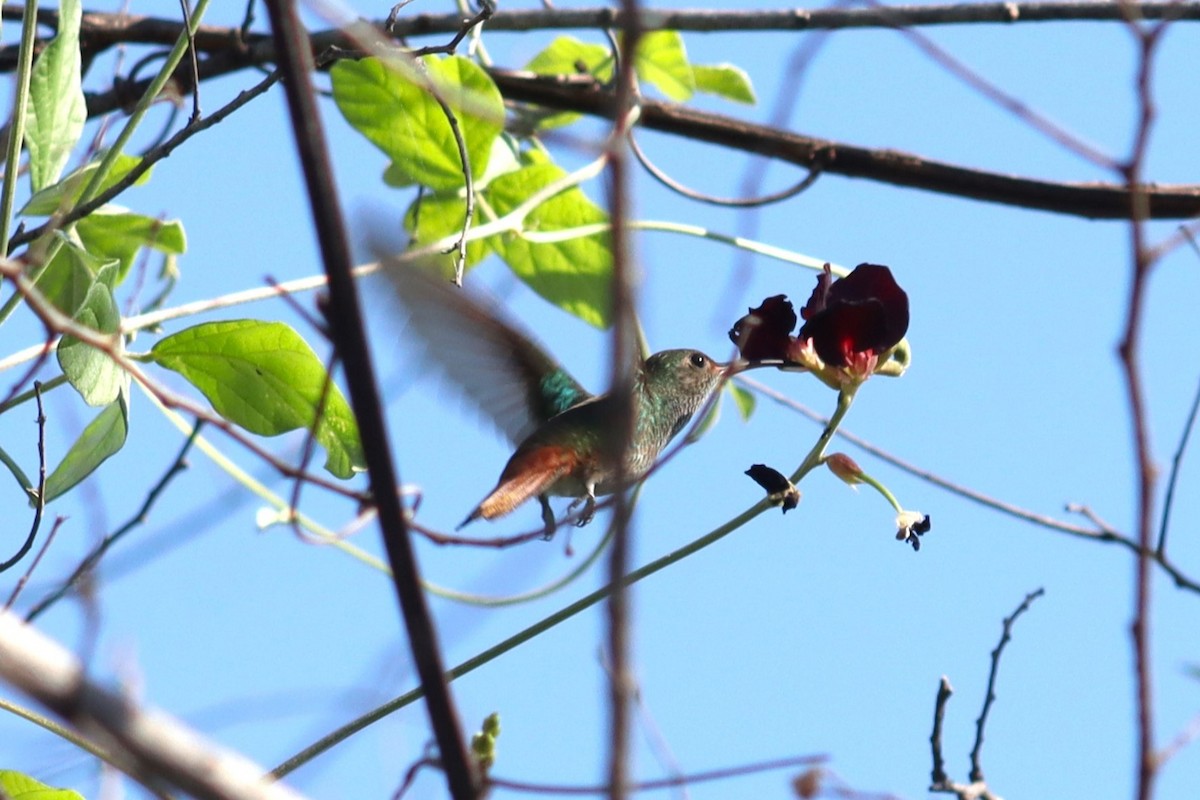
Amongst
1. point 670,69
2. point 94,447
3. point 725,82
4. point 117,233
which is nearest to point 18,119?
point 94,447

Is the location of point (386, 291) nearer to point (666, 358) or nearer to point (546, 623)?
point (666, 358)

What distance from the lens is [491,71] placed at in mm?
2764

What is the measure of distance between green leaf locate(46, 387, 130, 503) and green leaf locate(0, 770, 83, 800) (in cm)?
37

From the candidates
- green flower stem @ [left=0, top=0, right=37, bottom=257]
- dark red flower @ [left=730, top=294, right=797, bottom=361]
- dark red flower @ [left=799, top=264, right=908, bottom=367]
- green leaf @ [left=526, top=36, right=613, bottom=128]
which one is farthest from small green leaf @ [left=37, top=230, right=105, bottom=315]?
green leaf @ [left=526, top=36, right=613, bottom=128]

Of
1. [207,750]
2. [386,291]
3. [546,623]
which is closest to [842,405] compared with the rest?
[546,623]

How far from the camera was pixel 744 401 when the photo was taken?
3.02 meters

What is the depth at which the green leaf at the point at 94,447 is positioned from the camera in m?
1.80

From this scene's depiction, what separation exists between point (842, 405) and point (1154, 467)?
811mm

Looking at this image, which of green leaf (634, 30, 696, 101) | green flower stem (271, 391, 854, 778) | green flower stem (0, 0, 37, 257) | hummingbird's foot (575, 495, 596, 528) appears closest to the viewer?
green flower stem (271, 391, 854, 778)

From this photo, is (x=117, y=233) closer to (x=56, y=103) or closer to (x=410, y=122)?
(x=56, y=103)

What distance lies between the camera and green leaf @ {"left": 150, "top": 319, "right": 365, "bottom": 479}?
1.83 m

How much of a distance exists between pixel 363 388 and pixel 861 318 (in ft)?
3.44

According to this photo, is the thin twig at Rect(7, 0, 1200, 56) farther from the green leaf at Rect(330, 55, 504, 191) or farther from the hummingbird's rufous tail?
the hummingbird's rufous tail

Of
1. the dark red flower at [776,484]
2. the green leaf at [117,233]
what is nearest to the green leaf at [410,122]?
the green leaf at [117,233]
